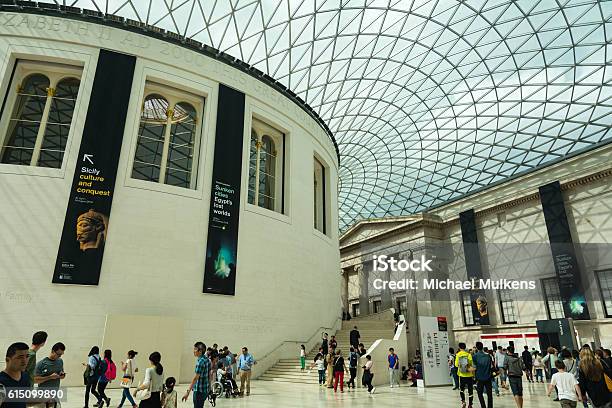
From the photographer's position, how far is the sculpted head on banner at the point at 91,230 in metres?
18.6

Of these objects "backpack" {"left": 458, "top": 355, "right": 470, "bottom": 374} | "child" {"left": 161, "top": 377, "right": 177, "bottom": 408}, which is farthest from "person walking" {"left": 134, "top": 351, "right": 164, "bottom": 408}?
"backpack" {"left": 458, "top": 355, "right": 470, "bottom": 374}

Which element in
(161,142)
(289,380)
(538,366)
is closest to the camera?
(289,380)

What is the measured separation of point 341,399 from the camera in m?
13.8

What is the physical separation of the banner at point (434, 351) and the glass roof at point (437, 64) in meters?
20.8

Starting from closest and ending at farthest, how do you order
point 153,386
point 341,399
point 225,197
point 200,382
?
1. point 153,386
2. point 200,382
3. point 341,399
4. point 225,197

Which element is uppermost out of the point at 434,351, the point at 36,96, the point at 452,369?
the point at 36,96

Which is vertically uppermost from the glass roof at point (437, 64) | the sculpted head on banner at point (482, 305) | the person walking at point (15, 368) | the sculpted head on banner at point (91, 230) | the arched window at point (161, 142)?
the glass roof at point (437, 64)

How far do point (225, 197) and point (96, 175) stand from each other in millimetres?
6714

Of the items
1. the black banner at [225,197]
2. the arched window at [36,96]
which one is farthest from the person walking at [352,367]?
the arched window at [36,96]

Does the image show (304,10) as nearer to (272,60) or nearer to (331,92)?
(272,60)

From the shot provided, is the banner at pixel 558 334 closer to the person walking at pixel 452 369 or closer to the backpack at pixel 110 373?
the person walking at pixel 452 369

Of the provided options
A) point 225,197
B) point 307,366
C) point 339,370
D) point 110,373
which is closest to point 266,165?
point 225,197

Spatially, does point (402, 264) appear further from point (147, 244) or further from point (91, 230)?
point (91, 230)

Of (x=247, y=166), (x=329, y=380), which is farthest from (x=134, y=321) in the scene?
(x=247, y=166)
